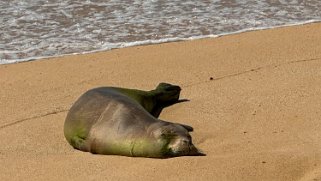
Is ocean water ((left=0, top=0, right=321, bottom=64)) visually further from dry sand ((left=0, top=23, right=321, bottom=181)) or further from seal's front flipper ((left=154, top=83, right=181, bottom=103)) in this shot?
seal's front flipper ((left=154, top=83, right=181, bottom=103))

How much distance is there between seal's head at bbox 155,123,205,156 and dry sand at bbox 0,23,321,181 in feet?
0.16

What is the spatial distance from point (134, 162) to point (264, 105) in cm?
117

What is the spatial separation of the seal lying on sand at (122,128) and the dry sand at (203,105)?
6cm

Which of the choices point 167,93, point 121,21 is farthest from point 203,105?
point 121,21

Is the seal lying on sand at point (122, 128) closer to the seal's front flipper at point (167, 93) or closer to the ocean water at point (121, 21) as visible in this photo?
the seal's front flipper at point (167, 93)

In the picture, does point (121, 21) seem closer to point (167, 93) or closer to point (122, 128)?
point (167, 93)

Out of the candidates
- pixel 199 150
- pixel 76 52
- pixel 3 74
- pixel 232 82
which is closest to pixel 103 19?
pixel 76 52

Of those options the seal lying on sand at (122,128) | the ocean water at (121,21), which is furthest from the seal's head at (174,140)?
the ocean water at (121,21)

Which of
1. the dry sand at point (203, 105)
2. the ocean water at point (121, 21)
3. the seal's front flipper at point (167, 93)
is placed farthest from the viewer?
the ocean water at point (121, 21)

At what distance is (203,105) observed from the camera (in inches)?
189

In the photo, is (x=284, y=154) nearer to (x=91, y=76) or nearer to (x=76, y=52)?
(x=91, y=76)

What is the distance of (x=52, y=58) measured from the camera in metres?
6.29

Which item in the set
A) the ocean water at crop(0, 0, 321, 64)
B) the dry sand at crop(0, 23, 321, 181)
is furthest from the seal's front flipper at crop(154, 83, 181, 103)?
the ocean water at crop(0, 0, 321, 64)

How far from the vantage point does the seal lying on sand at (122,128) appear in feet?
12.5
